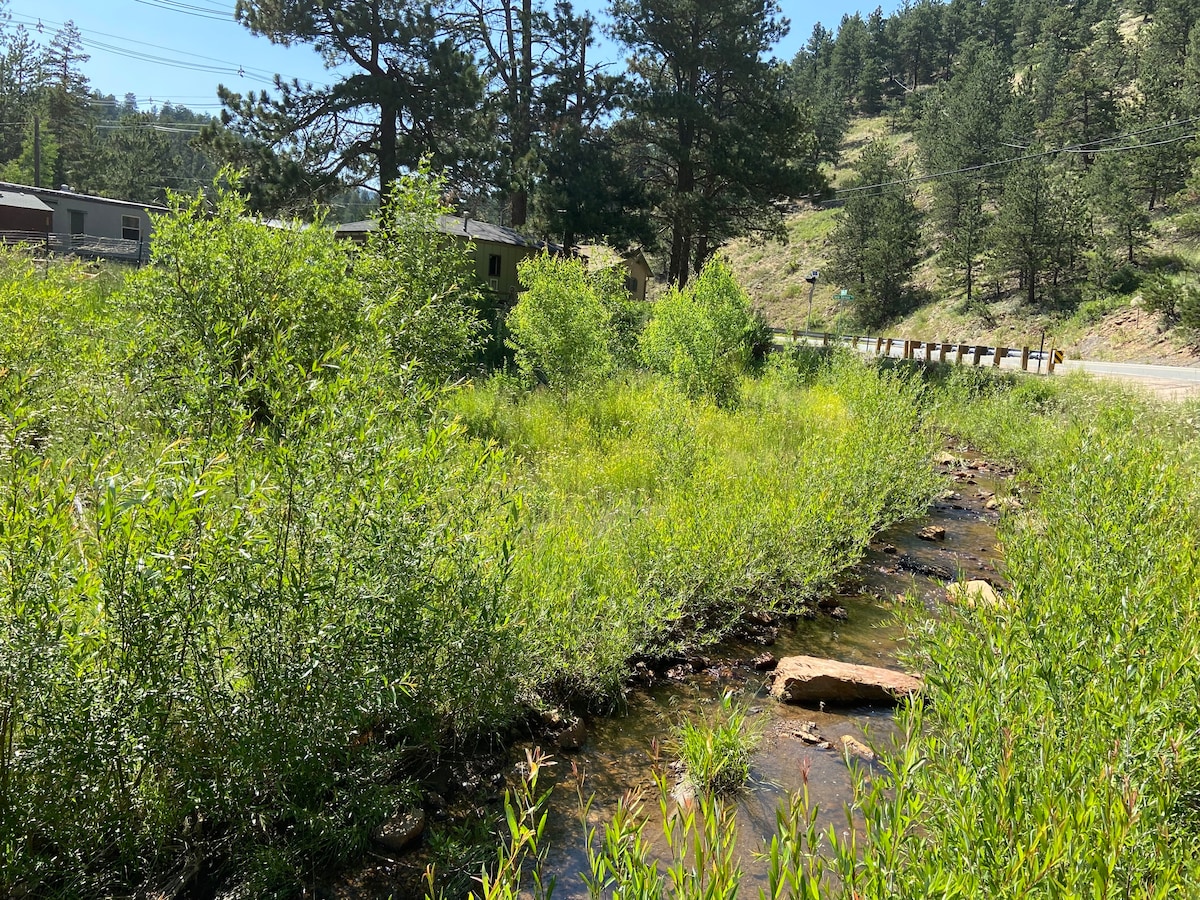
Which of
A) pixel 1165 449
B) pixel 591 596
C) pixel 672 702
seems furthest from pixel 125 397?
pixel 1165 449

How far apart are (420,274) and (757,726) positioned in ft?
25.8

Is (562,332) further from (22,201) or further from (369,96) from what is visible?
(22,201)

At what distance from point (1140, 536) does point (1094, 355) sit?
3351 centimetres

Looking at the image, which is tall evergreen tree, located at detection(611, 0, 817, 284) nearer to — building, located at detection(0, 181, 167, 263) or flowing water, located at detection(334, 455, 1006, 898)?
flowing water, located at detection(334, 455, 1006, 898)

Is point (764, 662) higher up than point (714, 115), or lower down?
lower down

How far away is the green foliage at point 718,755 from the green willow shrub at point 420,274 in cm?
623

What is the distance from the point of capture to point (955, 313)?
45562mm

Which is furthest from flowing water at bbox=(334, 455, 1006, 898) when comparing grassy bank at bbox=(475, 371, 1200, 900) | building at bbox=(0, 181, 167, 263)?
building at bbox=(0, 181, 167, 263)

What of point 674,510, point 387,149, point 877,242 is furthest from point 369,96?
point 877,242

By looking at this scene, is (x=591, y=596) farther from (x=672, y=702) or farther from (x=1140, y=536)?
(x=1140, y=536)

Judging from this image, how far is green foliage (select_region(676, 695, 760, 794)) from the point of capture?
4.86 meters

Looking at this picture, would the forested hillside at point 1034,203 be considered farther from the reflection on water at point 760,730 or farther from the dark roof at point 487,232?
the reflection on water at point 760,730

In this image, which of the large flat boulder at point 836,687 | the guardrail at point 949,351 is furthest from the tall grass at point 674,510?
the guardrail at point 949,351

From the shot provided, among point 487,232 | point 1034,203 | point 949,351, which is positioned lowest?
point 949,351
